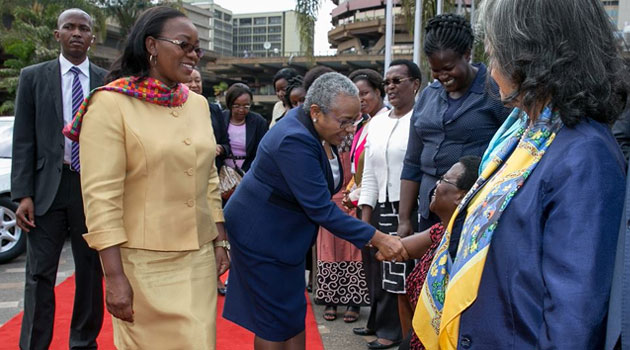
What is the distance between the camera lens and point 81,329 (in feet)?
12.5

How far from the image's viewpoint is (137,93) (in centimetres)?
263

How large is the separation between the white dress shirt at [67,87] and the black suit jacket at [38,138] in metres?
0.04

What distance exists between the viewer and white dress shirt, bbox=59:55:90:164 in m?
3.69

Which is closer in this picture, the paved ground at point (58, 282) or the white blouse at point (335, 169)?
the white blouse at point (335, 169)

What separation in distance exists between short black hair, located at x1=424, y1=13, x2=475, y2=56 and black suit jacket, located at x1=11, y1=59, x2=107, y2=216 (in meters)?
2.24

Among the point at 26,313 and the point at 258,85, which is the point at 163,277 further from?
the point at 258,85

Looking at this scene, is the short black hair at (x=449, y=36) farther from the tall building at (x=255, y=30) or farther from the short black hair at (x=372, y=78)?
the tall building at (x=255, y=30)

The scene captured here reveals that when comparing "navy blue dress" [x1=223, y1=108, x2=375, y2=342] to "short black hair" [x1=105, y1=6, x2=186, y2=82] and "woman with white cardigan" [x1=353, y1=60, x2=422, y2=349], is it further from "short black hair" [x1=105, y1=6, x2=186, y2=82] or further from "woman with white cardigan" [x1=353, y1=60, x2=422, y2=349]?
"woman with white cardigan" [x1=353, y1=60, x2=422, y2=349]

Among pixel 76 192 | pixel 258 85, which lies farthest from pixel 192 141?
pixel 258 85

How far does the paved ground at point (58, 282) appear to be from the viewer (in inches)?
183

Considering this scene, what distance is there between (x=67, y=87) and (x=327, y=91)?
1690mm


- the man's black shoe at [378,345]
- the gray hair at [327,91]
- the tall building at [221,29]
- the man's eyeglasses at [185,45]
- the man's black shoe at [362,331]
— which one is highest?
the tall building at [221,29]

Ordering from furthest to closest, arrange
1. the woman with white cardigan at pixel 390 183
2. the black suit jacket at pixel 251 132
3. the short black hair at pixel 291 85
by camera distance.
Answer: the short black hair at pixel 291 85 < the black suit jacket at pixel 251 132 < the woman with white cardigan at pixel 390 183

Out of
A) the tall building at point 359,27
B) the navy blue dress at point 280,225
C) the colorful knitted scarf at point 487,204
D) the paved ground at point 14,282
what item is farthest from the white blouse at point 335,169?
the tall building at point 359,27
